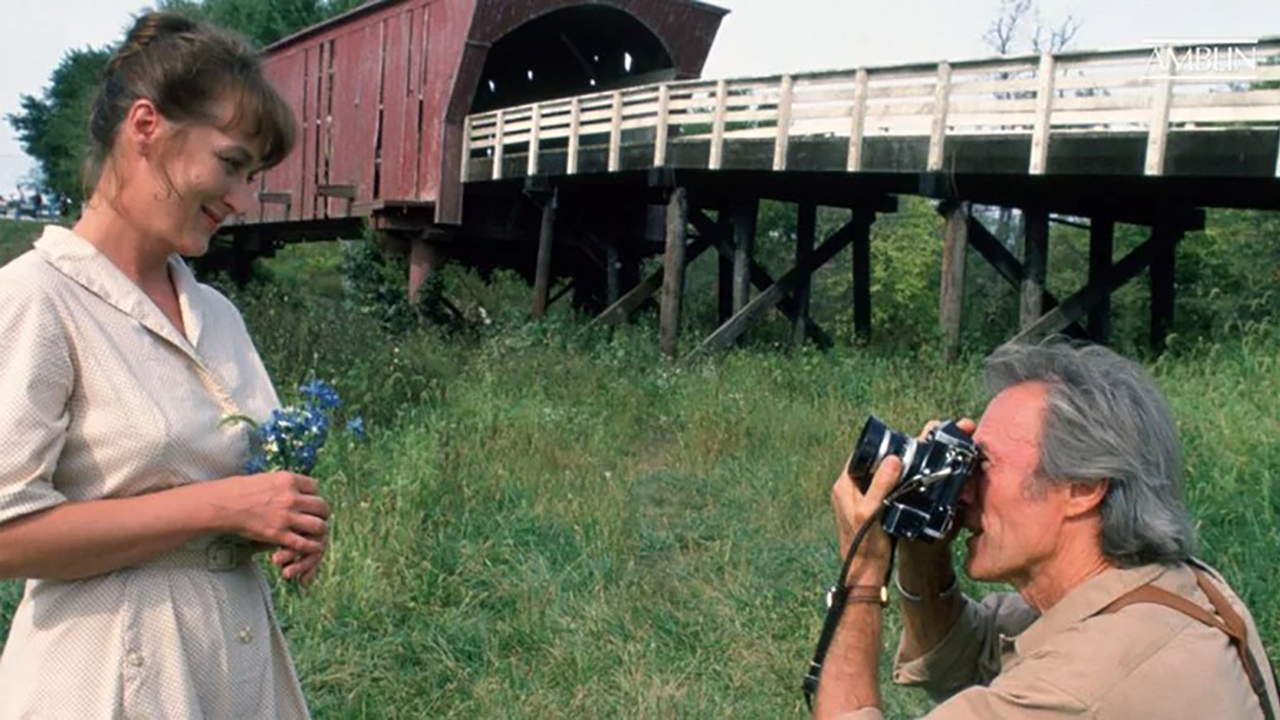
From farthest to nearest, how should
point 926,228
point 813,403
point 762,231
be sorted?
1. point 762,231
2. point 926,228
3. point 813,403

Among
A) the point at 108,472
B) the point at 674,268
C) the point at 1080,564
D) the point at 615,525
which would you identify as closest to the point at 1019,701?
the point at 1080,564

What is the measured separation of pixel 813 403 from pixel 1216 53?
3.68 m

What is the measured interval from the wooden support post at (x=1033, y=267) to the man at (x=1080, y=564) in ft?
26.3

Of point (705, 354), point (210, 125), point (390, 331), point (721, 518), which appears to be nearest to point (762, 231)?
point (390, 331)

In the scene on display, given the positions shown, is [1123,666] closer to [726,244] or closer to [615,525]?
[615,525]

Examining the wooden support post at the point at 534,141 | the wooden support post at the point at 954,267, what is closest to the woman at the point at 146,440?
the wooden support post at the point at 954,267

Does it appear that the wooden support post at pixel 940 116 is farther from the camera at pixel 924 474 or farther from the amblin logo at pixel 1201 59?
the camera at pixel 924 474

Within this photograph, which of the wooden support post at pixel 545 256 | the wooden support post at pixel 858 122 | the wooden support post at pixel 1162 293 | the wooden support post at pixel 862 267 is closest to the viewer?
the wooden support post at pixel 858 122

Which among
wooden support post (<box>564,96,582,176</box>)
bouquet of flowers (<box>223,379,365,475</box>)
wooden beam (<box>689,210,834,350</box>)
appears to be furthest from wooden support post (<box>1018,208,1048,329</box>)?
bouquet of flowers (<box>223,379,365,475</box>)

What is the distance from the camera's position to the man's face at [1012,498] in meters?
1.87

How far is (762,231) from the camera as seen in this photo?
86.1 ft

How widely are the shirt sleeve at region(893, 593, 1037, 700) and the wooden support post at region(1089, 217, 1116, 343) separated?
27.6 ft

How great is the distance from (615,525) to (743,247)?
741cm

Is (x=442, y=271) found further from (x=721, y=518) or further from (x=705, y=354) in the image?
(x=721, y=518)
